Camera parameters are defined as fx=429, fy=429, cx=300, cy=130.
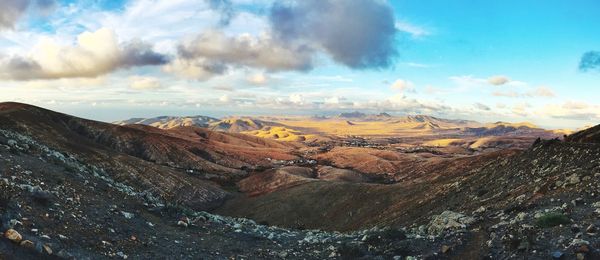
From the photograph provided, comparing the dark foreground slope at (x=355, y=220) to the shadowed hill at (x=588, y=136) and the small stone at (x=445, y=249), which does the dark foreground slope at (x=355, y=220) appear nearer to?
the small stone at (x=445, y=249)

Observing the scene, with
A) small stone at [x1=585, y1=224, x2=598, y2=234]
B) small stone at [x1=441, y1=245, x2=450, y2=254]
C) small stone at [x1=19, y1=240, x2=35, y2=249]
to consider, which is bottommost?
small stone at [x1=441, y1=245, x2=450, y2=254]

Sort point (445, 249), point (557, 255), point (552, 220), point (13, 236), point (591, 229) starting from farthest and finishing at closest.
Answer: point (445, 249), point (552, 220), point (591, 229), point (557, 255), point (13, 236)

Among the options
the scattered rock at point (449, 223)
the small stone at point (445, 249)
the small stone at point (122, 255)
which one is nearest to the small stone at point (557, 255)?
the small stone at point (445, 249)

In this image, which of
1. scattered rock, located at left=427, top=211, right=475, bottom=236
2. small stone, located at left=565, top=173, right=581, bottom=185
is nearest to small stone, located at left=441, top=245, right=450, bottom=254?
scattered rock, located at left=427, top=211, right=475, bottom=236

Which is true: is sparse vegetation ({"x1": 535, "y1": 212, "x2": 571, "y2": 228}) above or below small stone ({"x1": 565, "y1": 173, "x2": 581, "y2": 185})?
below

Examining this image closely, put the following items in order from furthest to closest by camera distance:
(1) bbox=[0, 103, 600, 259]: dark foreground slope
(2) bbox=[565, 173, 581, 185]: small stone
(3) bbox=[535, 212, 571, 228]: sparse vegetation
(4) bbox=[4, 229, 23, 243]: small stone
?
(2) bbox=[565, 173, 581, 185]: small stone < (3) bbox=[535, 212, 571, 228]: sparse vegetation < (1) bbox=[0, 103, 600, 259]: dark foreground slope < (4) bbox=[4, 229, 23, 243]: small stone

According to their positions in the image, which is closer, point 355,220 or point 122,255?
point 122,255

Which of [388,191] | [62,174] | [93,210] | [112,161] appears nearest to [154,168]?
[112,161]

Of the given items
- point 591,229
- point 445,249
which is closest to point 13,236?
point 445,249

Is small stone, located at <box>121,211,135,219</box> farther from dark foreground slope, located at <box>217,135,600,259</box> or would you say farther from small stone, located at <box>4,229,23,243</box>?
dark foreground slope, located at <box>217,135,600,259</box>

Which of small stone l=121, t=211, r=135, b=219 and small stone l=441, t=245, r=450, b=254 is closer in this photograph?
small stone l=441, t=245, r=450, b=254

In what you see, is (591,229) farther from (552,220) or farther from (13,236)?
(13,236)

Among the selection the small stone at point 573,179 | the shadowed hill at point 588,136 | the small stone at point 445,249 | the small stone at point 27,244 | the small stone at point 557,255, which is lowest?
the small stone at point 445,249

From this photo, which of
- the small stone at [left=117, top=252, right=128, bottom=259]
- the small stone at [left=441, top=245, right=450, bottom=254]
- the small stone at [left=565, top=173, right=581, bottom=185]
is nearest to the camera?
the small stone at [left=117, top=252, right=128, bottom=259]
